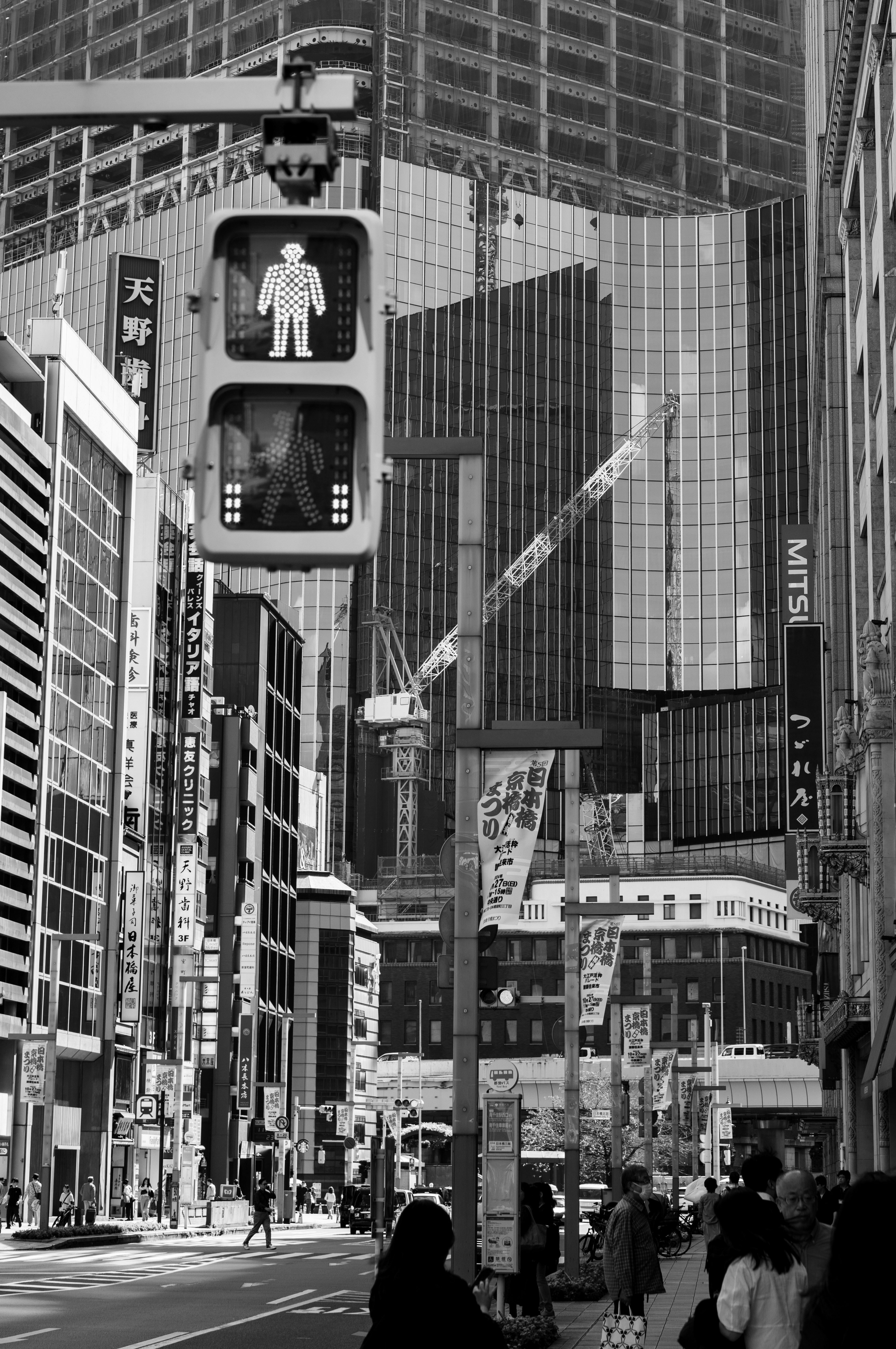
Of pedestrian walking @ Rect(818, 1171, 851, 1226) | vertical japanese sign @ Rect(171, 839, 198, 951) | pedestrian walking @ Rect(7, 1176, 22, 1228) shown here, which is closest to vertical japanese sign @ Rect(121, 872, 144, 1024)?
vertical japanese sign @ Rect(171, 839, 198, 951)

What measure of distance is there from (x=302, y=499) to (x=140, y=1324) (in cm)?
2396

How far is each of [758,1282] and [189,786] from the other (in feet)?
314

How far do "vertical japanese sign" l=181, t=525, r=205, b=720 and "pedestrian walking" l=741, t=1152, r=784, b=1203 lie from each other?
9168cm

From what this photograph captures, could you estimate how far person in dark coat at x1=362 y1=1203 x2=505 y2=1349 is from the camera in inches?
297

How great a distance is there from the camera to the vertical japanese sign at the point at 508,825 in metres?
21.2

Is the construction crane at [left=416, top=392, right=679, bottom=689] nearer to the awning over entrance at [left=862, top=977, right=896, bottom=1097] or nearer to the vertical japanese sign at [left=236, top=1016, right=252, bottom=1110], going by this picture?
the vertical japanese sign at [left=236, top=1016, right=252, bottom=1110]

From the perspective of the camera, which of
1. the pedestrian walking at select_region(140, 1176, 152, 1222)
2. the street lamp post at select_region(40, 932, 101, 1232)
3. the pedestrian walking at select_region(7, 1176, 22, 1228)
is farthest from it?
the pedestrian walking at select_region(140, 1176, 152, 1222)

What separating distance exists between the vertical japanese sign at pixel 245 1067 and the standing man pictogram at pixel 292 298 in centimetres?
10440

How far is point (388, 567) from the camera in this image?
556 feet

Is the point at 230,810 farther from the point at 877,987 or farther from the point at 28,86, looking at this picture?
the point at 28,86

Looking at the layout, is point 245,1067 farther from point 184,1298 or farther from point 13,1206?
point 184,1298

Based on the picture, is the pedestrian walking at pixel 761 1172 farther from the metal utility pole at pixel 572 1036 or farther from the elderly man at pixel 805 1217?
the metal utility pole at pixel 572 1036

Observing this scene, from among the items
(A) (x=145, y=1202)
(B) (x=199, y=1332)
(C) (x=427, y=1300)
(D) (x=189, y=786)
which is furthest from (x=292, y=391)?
(D) (x=189, y=786)

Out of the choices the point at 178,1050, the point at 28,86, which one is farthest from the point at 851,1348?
the point at 178,1050
